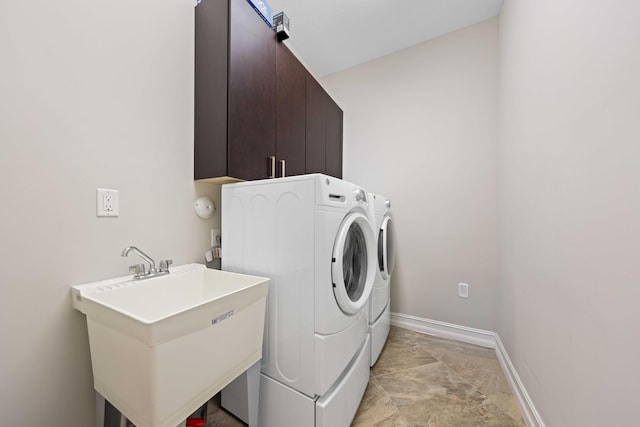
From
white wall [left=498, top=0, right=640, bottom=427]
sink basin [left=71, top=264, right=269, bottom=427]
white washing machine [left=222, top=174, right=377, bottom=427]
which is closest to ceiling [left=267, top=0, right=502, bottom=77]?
white wall [left=498, top=0, right=640, bottom=427]

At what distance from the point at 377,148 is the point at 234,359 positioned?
229cm

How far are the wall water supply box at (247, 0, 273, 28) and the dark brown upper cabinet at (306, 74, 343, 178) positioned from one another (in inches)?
19.1

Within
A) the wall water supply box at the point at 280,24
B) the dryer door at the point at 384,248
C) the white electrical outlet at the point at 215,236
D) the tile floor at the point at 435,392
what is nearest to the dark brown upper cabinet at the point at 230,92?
the wall water supply box at the point at 280,24

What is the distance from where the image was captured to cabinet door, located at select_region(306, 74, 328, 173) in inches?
75.5

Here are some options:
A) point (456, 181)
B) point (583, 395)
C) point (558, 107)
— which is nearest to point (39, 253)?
point (583, 395)

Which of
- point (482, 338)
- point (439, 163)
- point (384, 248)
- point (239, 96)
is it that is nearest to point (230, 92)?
point (239, 96)

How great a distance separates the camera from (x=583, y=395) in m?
0.82

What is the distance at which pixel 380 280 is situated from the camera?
1.82 meters

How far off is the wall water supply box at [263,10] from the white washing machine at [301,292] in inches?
41.4

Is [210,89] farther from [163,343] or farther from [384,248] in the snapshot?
[384,248]

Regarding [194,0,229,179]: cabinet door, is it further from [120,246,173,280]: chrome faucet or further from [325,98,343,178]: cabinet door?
[325,98,343,178]: cabinet door

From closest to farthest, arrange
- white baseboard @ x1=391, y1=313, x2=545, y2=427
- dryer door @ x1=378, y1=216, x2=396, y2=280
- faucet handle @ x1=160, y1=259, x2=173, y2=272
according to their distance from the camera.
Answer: faucet handle @ x1=160, y1=259, x2=173, y2=272, white baseboard @ x1=391, y1=313, x2=545, y2=427, dryer door @ x1=378, y1=216, x2=396, y2=280

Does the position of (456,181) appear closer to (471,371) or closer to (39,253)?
(471,371)

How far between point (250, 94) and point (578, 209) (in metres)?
1.58
